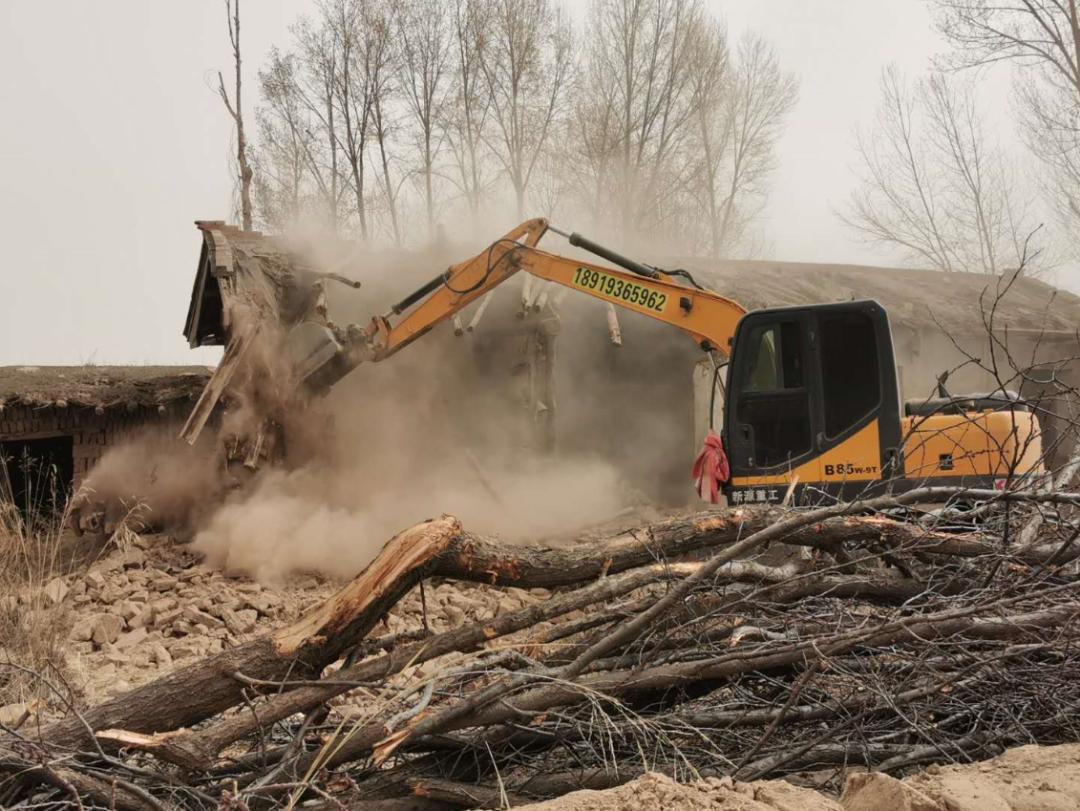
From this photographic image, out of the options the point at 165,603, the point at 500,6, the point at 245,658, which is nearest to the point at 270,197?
the point at 500,6

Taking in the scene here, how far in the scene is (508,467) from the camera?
12.9 metres

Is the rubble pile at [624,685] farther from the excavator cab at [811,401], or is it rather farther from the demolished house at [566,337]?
the demolished house at [566,337]

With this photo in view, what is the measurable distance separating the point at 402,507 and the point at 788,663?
8137 millimetres

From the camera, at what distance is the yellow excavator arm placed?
8.30 meters

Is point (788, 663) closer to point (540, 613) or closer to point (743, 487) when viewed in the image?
point (540, 613)

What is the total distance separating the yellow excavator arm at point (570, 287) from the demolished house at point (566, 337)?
73cm

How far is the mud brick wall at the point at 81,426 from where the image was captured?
11.1 meters

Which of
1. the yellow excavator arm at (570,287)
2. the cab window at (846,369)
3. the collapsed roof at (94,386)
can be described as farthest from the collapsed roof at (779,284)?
the yellow excavator arm at (570,287)

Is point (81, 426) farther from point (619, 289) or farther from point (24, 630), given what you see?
point (619, 289)

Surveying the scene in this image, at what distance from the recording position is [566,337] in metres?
14.7

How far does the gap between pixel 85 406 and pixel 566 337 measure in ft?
23.3

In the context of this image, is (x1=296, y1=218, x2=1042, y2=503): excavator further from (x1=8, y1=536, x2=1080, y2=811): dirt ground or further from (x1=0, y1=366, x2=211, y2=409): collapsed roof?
(x1=0, y1=366, x2=211, y2=409): collapsed roof

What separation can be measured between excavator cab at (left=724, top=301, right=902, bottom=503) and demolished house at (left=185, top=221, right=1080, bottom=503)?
4.84 ft

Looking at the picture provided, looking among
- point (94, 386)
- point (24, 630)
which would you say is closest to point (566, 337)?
point (94, 386)
